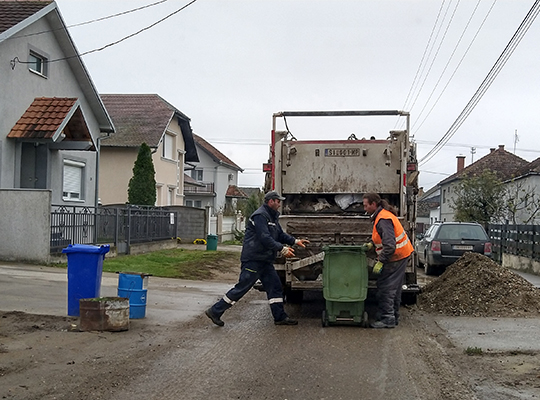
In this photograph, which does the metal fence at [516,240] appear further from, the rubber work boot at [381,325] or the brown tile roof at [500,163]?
the brown tile roof at [500,163]

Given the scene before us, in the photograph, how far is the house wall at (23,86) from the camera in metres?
17.5

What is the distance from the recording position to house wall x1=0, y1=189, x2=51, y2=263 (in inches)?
586

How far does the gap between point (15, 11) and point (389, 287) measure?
555 inches

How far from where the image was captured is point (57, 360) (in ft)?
22.0

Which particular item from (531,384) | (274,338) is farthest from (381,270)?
(531,384)

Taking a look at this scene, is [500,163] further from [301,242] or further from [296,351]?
[296,351]

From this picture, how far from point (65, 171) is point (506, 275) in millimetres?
14705

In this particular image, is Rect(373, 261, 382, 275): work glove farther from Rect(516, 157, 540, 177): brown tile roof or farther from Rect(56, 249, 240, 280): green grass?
Rect(516, 157, 540, 177): brown tile roof

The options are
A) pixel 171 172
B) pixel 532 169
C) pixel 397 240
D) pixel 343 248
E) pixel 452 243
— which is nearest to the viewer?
pixel 343 248

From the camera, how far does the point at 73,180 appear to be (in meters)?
22.0

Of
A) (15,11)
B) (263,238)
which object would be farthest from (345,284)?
(15,11)

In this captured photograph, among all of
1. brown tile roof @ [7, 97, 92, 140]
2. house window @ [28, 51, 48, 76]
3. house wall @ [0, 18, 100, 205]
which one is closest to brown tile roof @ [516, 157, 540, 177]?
house wall @ [0, 18, 100, 205]

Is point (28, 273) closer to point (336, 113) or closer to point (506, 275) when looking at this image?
point (336, 113)

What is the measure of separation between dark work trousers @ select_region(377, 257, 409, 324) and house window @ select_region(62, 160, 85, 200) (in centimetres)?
1437
